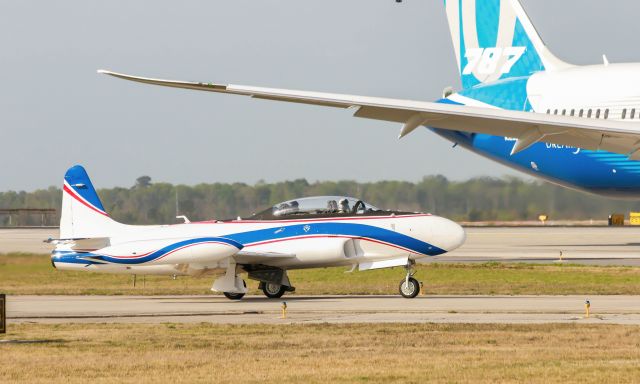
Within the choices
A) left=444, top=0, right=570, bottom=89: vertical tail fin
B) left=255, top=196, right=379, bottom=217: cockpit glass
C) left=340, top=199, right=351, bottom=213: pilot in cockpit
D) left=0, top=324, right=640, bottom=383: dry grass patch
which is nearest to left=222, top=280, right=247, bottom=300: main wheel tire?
left=255, top=196, right=379, bottom=217: cockpit glass

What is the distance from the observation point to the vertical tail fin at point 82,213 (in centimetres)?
2659

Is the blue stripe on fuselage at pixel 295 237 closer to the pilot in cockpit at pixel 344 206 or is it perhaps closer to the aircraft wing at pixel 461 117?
the pilot in cockpit at pixel 344 206

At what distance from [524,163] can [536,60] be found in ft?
16.8

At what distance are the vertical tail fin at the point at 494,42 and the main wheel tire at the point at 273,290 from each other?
23.7 meters

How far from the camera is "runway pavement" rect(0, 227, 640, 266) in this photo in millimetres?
41219

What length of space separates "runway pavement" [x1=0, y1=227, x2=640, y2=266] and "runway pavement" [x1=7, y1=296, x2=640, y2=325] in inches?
561

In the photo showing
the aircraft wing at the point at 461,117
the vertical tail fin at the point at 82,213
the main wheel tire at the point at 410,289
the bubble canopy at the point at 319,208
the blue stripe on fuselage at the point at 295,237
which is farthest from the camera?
the aircraft wing at the point at 461,117

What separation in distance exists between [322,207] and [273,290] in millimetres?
2165

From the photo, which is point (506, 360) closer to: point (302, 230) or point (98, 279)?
point (302, 230)

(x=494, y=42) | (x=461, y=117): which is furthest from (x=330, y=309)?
(x=494, y=42)

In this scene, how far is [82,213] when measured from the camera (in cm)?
2681

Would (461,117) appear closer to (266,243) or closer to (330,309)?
(266,243)

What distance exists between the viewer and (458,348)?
15688 mm

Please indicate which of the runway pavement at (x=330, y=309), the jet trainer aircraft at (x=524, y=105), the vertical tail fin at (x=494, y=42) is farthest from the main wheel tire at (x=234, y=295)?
the vertical tail fin at (x=494, y=42)
